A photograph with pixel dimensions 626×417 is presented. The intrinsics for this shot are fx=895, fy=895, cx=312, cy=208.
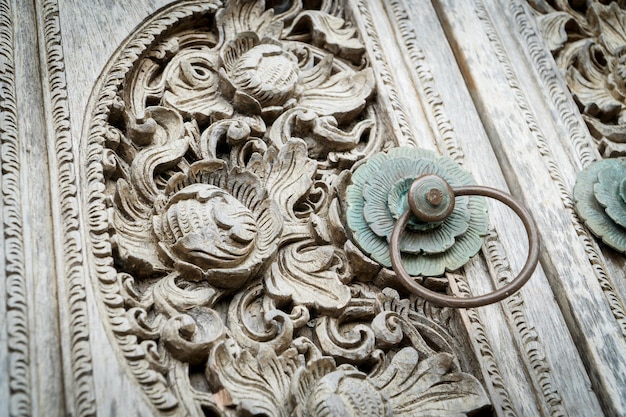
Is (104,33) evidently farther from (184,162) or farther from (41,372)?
(41,372)

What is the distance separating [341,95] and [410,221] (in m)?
0.33

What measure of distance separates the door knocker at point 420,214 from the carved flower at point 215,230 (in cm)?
15

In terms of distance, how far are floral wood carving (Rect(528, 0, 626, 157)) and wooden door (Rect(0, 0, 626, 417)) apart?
13 mm

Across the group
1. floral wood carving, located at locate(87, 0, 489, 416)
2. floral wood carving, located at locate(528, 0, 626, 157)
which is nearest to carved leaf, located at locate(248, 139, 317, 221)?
floral wood carving, located at locate(87, 0, 489, 416)

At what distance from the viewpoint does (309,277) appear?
1.44 metres

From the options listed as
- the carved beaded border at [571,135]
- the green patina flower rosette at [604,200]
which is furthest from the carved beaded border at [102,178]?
the green patina flower rosette at [604,200]

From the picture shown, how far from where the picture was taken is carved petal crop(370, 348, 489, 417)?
1.33m

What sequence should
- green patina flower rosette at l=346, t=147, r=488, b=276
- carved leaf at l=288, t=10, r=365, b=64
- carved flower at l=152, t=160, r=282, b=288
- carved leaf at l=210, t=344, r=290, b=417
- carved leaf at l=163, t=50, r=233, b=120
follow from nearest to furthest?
carved leaf at l=210, t=344, r=290, b=417 < carved flower at l=152, t=160, r=282, b=288 < green patina flower rosette at l=346, t=147, r=488, b=276 < carved leaf at l=163, t=50, r=233, b=120 < carved leaf at l=288, t=10, r=365, b=64

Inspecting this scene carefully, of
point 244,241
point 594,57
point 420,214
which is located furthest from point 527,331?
point 594,57

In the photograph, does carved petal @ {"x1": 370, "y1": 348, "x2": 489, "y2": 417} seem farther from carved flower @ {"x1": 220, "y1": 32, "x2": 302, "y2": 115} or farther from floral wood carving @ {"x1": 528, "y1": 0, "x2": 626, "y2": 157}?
floral wood carving @ {"x1": 528, "y1": 0, "x2": 626, "y2": 157}

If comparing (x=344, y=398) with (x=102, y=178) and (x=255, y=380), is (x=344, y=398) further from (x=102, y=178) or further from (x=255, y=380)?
(x=102, y=178)

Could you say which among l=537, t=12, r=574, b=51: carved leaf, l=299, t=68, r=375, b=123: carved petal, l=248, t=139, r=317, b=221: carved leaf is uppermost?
l=537, t=12, r=574, b=51: carved leaf

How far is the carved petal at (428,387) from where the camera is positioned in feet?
4.38

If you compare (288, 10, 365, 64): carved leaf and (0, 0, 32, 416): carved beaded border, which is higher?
(288, 10, 365, 64): carved leaf
